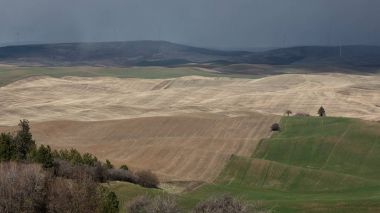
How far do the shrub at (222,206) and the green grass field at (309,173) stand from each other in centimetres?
1137

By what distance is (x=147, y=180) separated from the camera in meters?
54.7

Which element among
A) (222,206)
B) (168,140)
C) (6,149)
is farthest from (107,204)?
(168,140)

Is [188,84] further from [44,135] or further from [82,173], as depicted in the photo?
[82,173]

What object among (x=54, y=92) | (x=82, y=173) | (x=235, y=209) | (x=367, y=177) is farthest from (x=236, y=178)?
(x=54, y=92)

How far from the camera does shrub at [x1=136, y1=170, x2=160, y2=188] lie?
5388 cm

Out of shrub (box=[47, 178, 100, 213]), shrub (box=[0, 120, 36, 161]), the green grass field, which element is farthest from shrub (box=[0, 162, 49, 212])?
shrub (box=[0, 120, 36, 161])

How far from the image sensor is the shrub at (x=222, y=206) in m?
31.7

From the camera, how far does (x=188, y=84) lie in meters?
197

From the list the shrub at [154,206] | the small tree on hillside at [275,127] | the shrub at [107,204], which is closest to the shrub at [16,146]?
the shrub at [107,204]

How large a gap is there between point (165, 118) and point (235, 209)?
70.6 m

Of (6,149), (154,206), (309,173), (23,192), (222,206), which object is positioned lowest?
(309,173)

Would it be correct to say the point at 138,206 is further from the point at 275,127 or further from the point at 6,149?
the point at 275,127

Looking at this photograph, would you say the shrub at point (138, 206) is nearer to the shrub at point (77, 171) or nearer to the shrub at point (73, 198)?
the shrub at point (73, 198)

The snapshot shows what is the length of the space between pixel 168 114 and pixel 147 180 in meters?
63.6
